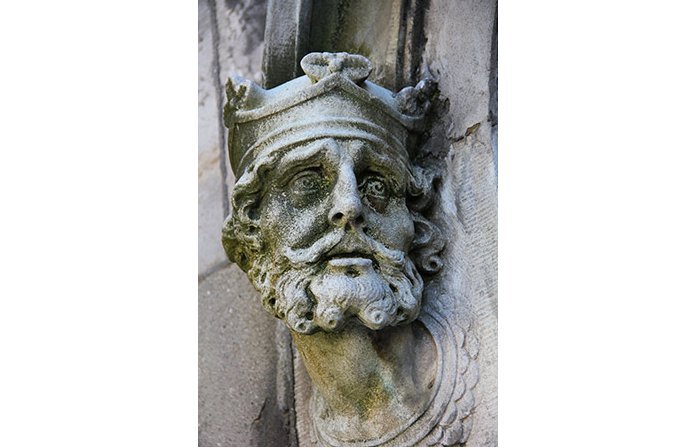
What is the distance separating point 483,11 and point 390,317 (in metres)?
0.73

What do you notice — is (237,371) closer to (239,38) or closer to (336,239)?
(336,239)

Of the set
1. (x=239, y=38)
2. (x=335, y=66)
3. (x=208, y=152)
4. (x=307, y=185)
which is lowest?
(x=307, y=185)

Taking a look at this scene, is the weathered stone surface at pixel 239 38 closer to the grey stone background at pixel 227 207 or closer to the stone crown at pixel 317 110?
the grey stone background at pixel 227 207

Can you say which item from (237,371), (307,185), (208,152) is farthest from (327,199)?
(208,152)

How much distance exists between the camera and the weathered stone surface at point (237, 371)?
2.47 m

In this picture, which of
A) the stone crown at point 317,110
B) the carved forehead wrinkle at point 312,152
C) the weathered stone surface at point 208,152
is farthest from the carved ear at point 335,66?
the weathered stone surface at point 208,152

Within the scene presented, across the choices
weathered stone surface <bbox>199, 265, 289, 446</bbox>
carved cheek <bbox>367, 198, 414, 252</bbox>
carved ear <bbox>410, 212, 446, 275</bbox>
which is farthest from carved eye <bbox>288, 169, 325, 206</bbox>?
weathered stone surface <bbox>199, 265, 289, 446</bbox>

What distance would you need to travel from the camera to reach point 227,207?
2705 mm

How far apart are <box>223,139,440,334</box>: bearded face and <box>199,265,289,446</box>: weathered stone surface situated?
Answer: 482 mm

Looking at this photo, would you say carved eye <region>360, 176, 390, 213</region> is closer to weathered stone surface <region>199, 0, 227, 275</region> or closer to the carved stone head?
the carved stone head

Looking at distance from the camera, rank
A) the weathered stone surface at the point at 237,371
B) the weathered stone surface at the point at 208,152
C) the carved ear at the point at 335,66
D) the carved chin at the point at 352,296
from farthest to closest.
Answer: the weathered stone surface at the point at 208,152, the weathered stone surface at the point at 237,371, the carved ear at the point at 335,66, the carved chin at the point at 352,296

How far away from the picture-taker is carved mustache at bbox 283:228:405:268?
1.97m

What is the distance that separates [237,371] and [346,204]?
748 millimetres

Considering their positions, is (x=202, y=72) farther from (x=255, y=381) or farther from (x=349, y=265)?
(x=349, y=265)
